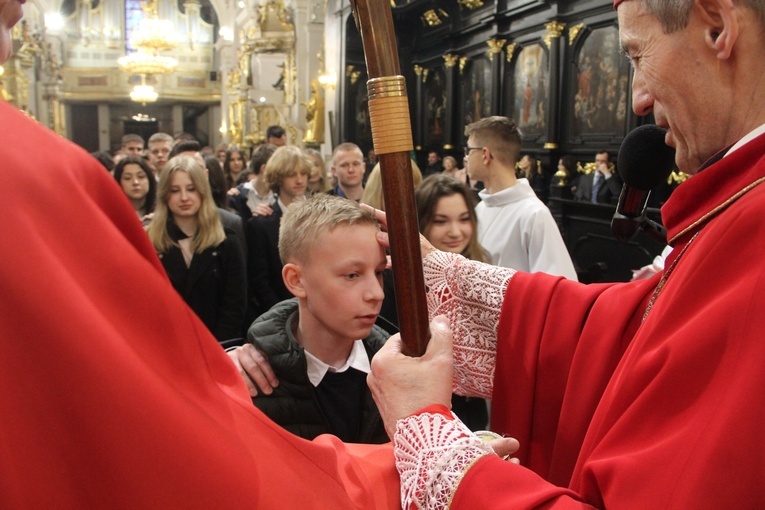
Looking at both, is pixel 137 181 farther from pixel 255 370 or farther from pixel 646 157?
pixel 646 157

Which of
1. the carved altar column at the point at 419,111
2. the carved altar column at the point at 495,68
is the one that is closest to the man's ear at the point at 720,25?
the carved altar column at the point at 495,68

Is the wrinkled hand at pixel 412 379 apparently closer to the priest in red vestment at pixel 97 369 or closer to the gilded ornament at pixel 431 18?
the priest in red vestment at pixel 97 369

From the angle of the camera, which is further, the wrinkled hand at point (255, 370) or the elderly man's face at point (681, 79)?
the wrinkled hand at point (255, 370)

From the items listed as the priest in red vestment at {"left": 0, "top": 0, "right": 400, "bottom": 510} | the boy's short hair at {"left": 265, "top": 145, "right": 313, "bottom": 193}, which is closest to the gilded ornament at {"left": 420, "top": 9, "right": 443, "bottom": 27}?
the boy's short hair at {"left": 265, "top": 145, "right": 313, "bottom": 193}

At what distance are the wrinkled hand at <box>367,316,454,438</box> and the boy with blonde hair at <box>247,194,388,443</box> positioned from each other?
58cm

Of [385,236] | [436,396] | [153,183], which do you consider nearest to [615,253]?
[153,183]

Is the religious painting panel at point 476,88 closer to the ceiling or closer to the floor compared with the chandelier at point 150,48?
closer to the floor

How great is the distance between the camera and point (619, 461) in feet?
3.16

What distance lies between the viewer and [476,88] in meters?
12.6

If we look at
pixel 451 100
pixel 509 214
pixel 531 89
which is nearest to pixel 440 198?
pixel 509 214

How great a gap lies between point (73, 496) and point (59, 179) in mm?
327

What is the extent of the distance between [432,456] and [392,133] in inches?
20.0

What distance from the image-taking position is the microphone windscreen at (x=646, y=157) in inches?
69.6

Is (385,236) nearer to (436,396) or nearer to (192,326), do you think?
(436,396)
